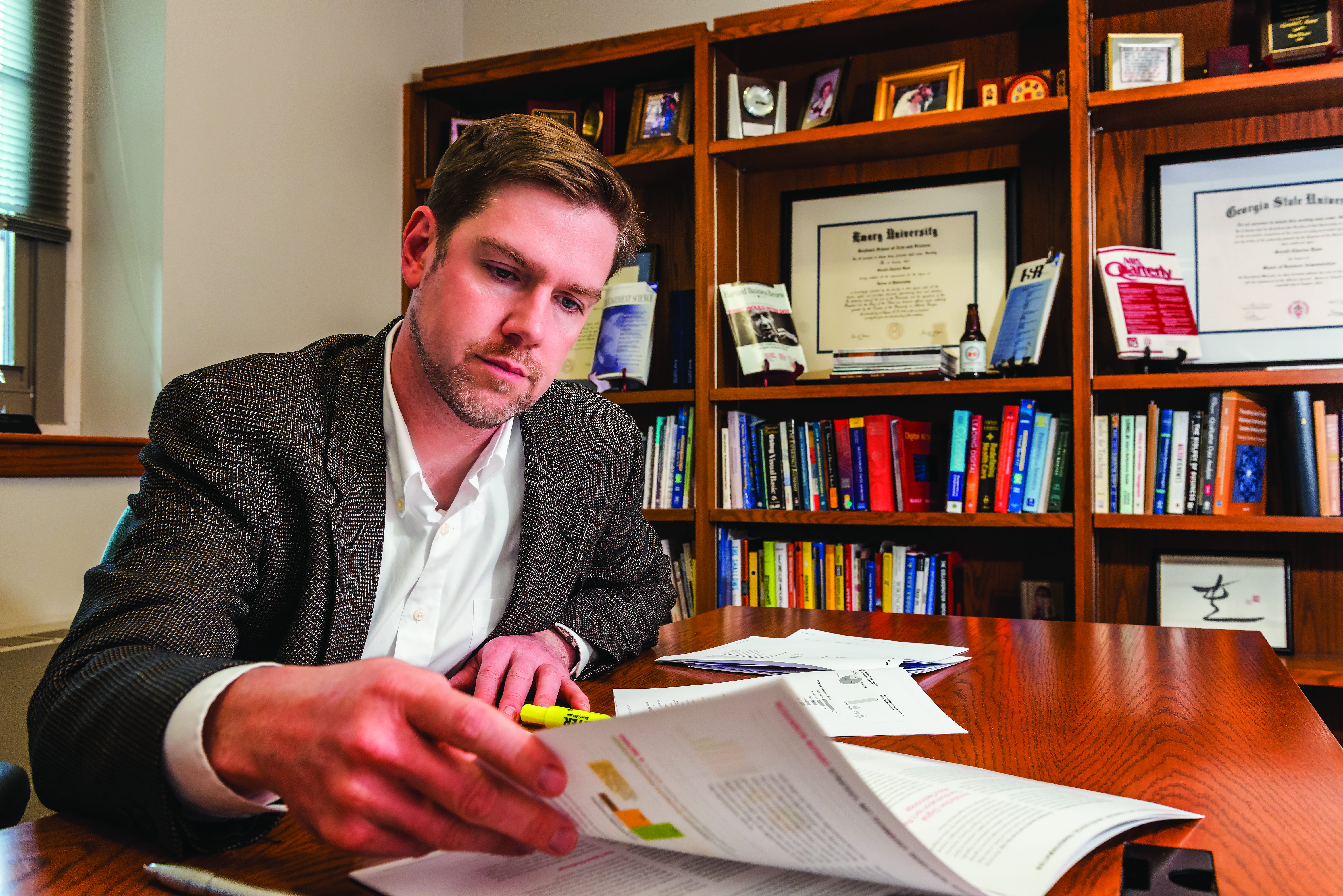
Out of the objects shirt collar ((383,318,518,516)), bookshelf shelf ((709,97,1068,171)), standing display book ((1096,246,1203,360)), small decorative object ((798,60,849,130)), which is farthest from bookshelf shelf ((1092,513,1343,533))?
shirt collar ((383,318,518,516))

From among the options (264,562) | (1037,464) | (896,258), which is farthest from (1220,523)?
(264,562)

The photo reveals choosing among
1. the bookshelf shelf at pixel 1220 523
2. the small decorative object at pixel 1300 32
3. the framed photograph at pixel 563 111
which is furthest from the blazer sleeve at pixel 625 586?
the small decorative object at pixel 1300 32

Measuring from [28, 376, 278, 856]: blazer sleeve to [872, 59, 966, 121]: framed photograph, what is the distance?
202cm

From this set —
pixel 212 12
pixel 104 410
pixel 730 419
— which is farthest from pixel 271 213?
pixel 730 419

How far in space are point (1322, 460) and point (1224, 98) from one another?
88cm

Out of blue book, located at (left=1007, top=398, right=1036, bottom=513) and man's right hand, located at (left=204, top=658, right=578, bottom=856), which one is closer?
man's right hand, located at (left=204, top=658, right=578, bottom=856)

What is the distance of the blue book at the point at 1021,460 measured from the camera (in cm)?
224

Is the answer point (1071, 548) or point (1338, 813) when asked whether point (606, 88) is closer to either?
point (1071, 548)

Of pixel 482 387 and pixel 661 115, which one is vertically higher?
pixel 661 115

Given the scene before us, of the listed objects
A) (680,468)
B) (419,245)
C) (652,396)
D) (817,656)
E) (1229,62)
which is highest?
(1229,62)

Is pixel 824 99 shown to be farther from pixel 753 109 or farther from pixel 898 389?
pixel 898 389

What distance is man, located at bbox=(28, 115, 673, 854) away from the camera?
443 millimetres

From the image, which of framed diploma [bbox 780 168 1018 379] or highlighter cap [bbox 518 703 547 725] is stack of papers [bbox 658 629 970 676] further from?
framed diploma [bbox 780 168 1018 379]

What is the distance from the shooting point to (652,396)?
8.51ft
